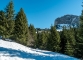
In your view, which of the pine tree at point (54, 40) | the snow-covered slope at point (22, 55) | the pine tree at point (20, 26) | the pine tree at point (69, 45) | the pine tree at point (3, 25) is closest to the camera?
the snow-covered slope at point (22, 55)

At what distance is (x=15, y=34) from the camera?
4881 centimetres

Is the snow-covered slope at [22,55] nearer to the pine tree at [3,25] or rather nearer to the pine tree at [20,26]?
the pine tree at [3,25]

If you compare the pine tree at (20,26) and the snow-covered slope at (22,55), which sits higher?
the pine tree at (20,26)

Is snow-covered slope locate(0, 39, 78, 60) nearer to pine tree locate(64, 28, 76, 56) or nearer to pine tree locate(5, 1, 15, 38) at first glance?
pine tree locate(5, 1, 15, 38)

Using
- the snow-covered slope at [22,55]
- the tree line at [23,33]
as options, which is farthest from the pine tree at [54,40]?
the snow-covered slope at [22,55]

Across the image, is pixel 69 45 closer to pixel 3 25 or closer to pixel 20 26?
pixel 20 26

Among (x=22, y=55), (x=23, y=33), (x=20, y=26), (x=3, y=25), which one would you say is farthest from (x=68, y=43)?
(x=22, y=55)

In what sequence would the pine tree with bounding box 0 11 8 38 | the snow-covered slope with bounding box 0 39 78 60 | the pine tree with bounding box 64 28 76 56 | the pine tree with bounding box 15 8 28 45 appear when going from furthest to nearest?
the pine tree with bounding box 64 28 76 56 → the pine tree with bounding box 15 8 28 45 → the pine tree with bounding box 0 11 8 38 → the snow-covered slope with bounding box 0 39 78 60

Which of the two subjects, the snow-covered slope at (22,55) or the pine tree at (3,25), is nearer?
the snow-covered slope at (22,55)

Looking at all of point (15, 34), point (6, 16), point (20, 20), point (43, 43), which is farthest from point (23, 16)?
point (43, 43)

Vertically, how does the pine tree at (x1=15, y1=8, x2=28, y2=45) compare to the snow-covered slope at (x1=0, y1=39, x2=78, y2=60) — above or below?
above

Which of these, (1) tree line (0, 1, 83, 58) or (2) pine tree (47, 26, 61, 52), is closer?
(1) tree line (0, 1, 83, 58)

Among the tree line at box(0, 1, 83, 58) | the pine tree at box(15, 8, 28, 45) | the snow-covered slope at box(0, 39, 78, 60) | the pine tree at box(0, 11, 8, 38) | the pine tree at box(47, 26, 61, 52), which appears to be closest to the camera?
the snow-covered slope at box(0, 39, 78, 60)

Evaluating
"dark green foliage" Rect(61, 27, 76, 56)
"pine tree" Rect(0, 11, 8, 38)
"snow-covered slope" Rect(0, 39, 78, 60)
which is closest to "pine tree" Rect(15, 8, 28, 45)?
"pine tree" Rect(0, 11, 8, 38)
